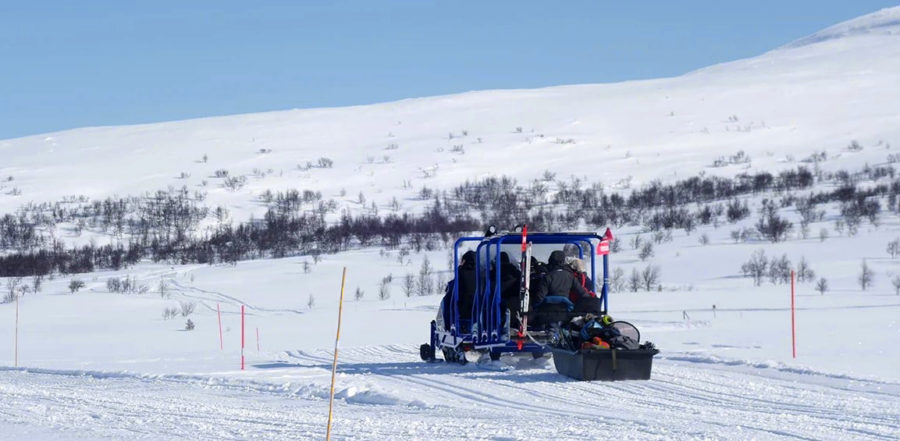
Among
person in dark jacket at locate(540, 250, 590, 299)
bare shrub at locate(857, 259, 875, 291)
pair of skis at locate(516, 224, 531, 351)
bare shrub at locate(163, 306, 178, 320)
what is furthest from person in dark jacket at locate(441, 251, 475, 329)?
bare shrub at locate(857, 259, 875, 291)

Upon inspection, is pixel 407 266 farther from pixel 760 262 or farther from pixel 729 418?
pixel 729 418

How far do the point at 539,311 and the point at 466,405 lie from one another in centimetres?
328

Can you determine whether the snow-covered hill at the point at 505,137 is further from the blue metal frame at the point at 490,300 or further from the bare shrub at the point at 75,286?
the blue metal frame at the point at 490,300

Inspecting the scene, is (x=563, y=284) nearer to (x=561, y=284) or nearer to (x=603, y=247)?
(x=561, y=284)

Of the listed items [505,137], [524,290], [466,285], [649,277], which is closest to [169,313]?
[649,277]

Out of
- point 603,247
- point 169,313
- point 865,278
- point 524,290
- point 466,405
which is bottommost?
point 169,313

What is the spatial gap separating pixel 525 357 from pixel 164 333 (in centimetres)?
1473

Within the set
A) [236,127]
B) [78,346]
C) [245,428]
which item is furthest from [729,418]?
[236,127]

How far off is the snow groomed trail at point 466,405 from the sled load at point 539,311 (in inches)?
11.4

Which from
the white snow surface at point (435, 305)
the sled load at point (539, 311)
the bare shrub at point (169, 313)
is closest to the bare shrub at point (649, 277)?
the white snow surface at point (435, 305)

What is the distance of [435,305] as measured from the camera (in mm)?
32500

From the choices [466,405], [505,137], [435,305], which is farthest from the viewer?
[505,137]

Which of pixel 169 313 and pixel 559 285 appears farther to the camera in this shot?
pixel 169 313

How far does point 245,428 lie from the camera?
10.0 metres
